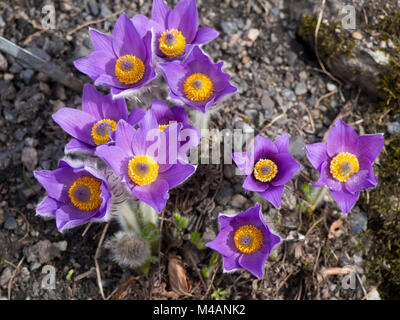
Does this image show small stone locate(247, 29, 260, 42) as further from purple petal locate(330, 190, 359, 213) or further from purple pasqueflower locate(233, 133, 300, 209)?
purple petal locate(330, 190, 359, 213)

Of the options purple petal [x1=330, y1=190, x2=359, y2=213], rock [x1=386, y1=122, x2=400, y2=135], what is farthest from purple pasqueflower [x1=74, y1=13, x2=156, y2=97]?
rock [x1=386, y1=122, x2=400, y2=135]

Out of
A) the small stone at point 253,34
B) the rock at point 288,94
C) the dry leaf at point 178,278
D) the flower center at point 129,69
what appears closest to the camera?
the flower center at point 129,69

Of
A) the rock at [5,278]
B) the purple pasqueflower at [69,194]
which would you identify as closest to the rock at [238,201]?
the purple pasqueflower at [69,194]

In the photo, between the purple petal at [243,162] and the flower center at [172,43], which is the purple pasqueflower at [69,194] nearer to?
the purple petal at [243,162]

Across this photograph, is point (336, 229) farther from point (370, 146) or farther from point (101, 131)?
point (101, 131)

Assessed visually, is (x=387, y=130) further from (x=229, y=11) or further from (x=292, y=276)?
(x=229, y=11)

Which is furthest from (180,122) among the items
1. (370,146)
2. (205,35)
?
(370,146)
